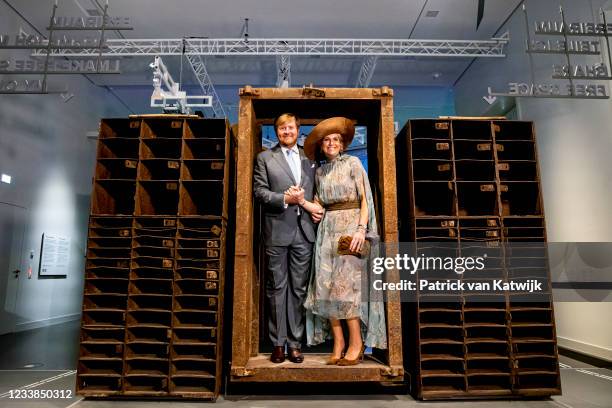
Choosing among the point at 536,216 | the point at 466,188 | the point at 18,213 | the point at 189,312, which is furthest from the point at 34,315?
the point at 536,216

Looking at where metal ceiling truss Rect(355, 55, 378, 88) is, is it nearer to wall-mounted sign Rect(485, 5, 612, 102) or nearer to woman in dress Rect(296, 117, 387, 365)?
wall-mounted sign Rect(485, 5, 612, 102)

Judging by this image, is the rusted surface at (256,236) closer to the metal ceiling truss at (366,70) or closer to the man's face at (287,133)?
→ the man's face at (287,133)

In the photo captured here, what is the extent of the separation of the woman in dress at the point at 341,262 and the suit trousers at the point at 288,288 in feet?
0.25

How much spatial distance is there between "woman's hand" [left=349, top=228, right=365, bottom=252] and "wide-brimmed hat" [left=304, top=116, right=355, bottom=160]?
2.93 feet

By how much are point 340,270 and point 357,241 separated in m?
0.27

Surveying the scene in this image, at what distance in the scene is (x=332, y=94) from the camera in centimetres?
339

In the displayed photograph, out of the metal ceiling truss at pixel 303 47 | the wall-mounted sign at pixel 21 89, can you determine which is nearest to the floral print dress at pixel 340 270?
the wall-mounted sign at pixel 21 89

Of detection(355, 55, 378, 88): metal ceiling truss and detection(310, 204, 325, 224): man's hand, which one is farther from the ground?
detection(355, 55, 378, 88): metal ceiling truss

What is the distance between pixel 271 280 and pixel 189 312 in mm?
712

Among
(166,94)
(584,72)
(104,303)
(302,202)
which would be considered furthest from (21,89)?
(584,72)

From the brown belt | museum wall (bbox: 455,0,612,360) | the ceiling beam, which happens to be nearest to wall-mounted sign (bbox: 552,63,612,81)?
museum wall (bbox: 455,0,612,360)

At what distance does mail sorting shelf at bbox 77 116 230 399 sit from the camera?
10.2 feet

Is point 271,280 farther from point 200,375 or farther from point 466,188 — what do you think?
point 466,188

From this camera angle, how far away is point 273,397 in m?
3.15
